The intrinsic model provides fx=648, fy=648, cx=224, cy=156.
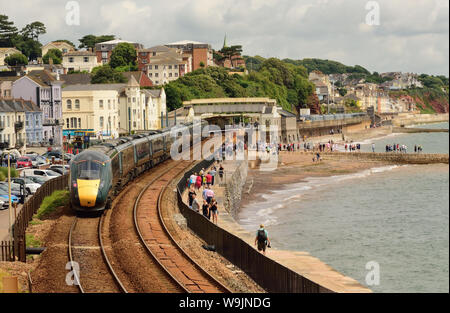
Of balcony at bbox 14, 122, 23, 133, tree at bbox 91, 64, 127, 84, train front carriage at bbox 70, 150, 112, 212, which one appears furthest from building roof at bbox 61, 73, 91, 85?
train front carriage at bbox 70, 150, 112, 212

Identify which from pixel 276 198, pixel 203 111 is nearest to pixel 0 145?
pixel 276 198

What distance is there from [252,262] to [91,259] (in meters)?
5.54

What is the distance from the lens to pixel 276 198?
199 ft

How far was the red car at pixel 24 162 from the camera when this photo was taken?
178ft

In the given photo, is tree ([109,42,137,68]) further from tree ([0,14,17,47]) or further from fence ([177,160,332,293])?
fence ([177,160,332,293])

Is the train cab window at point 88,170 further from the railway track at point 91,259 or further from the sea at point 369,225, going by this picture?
the sea at point 369,225

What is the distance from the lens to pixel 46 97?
82.6 metres

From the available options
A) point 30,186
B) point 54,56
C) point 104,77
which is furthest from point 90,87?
point 54,56

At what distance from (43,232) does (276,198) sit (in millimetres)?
35487

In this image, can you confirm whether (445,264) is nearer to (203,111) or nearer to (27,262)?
(27,262)

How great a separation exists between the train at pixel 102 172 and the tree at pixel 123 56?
400 ft

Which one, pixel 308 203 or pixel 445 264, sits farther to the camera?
pixel 308 203
